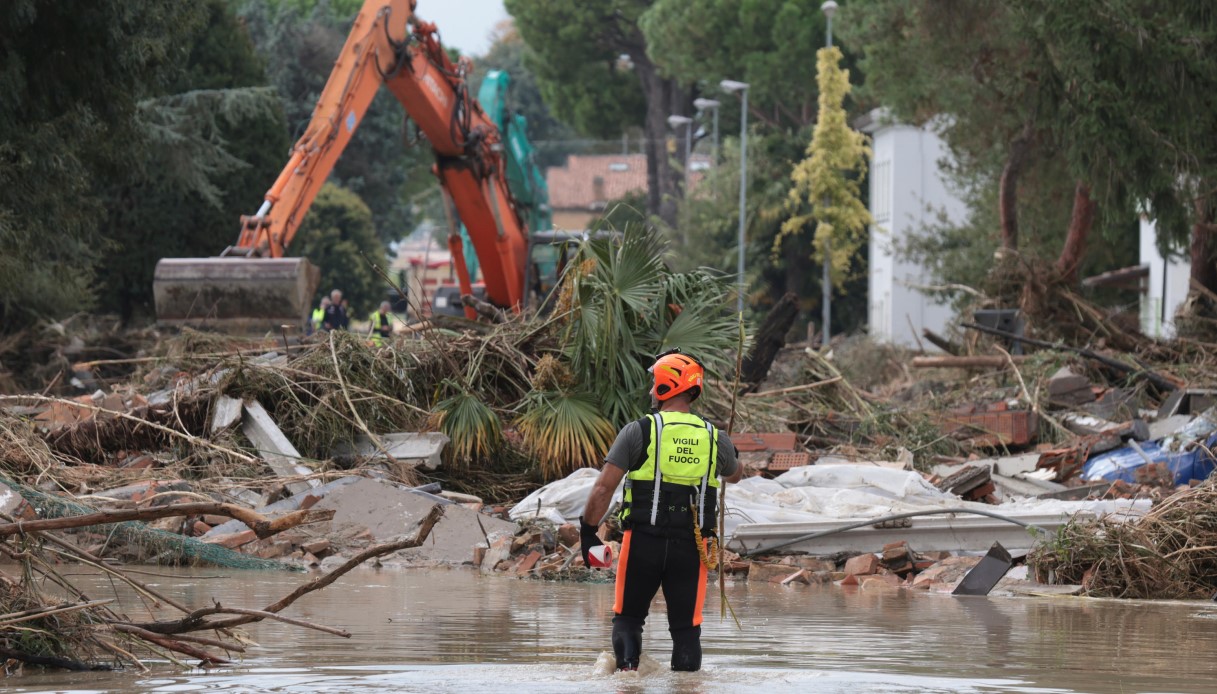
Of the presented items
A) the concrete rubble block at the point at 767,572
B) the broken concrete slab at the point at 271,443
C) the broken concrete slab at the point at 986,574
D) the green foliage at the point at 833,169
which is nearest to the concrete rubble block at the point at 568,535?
the concrete rubble block at the point at 767,572

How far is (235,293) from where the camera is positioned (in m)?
20.8

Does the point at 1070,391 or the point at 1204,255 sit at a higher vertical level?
the point at 1204,255

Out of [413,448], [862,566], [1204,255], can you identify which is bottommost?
[862,566]

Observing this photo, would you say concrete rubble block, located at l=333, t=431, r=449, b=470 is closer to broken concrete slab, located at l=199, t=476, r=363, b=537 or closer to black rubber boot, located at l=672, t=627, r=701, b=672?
broken concrete slab, located at l=199, t=476, r=363, b=537

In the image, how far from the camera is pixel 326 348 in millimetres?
17656

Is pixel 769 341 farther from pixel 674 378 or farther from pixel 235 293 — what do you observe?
pixel 674 378

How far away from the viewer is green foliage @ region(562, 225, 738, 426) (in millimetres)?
16812

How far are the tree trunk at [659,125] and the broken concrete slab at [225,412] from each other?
54.7 meters

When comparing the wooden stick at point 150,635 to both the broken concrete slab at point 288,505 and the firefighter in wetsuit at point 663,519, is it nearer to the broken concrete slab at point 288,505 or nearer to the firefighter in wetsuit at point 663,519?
the firefighter in wetsuit at point 663,519

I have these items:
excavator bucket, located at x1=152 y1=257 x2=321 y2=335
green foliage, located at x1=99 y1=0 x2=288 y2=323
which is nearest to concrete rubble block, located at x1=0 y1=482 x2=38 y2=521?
excavator bucket, located at x1=152 y1=257 x2=321 y2=335

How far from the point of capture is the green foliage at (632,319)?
16.8 metres

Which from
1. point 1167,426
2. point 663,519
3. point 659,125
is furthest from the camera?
point 659,125

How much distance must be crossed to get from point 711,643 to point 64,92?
13491 mm

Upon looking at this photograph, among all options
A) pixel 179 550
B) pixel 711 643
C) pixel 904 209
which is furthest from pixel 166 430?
pixel 904 209
